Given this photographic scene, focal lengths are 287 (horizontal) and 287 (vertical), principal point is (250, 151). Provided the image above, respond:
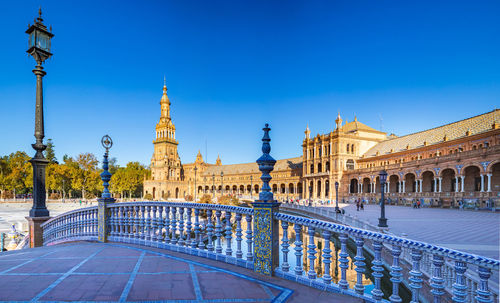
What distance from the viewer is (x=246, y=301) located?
3.50 m

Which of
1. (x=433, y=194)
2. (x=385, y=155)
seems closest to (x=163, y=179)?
(x=385, y=155)

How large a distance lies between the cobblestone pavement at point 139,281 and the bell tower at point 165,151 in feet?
268

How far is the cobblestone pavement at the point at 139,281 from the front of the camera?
3.59 metres

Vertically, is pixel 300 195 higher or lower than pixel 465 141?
lower

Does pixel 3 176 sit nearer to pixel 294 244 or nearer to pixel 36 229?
pixel 36 229

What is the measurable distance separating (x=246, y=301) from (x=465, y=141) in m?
43.5

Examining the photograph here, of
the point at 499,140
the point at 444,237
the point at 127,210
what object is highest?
the point at 499,140

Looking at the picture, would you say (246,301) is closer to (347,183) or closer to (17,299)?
(17,299)

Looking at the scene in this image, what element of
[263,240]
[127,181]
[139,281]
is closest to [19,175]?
[127,181]

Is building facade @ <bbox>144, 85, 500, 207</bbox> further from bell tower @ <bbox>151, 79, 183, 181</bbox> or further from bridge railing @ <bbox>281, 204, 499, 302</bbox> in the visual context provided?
bridge railing @ <bbox>281, 204, 499, 302</bbox>

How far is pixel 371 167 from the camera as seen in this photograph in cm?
4838

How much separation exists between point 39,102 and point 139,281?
734 centimetres

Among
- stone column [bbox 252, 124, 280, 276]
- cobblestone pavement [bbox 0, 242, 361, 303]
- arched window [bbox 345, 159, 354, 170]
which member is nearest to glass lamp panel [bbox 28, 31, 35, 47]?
cobblestone pavement [bbox 0, 242, 361, 303]

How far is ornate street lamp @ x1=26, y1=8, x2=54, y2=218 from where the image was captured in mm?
8484
